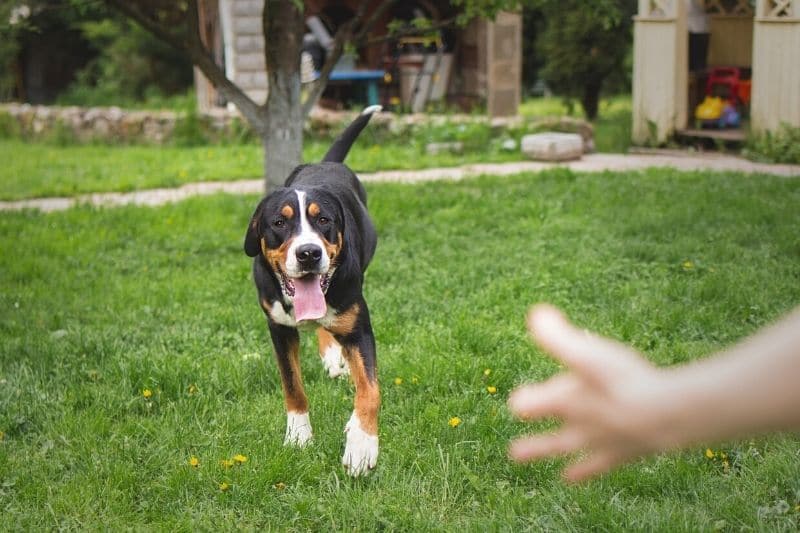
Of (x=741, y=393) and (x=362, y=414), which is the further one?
(x=362, y=414)

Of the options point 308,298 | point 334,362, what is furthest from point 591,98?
point 308,298

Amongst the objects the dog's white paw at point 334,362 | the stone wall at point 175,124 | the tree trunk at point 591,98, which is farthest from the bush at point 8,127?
the dog's white paw at point 334,362

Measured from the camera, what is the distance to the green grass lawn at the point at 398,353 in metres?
3.72

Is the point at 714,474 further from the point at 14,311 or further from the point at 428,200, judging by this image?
the point at 428,200

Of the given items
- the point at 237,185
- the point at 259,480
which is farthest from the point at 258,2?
the point at 259,480

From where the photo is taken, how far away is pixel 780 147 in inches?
460

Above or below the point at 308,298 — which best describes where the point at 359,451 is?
below

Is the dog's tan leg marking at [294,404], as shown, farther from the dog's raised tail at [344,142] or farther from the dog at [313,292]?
the dog's raised tail at [344,142]

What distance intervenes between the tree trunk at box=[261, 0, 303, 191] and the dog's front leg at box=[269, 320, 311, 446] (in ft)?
15.6

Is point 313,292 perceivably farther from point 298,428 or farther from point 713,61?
point 713,61

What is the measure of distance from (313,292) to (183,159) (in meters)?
9.80

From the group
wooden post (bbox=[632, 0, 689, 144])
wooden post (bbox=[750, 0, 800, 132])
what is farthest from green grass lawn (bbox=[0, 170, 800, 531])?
wooden post (bbox=[632, 0, 689, 144])

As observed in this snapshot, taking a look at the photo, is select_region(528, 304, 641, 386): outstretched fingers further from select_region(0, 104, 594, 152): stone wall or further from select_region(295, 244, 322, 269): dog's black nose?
select_region(0, 104, 594, 152): stone wall

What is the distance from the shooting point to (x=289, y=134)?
9.04 metres
